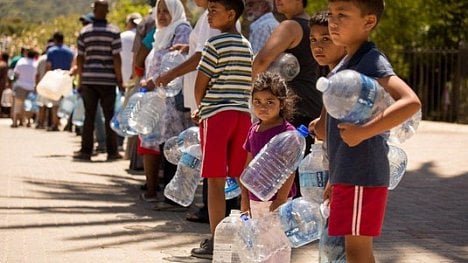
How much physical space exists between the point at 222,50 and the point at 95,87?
7923mm

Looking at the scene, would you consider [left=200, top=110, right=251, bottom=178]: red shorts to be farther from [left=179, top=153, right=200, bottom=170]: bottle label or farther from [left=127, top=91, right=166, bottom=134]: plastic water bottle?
[left=127, top=91, right=166, bottom=134]: plastic water bottle

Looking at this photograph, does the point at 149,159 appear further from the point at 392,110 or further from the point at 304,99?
the point at 392,110

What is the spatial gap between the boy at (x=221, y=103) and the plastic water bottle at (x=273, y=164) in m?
1.24

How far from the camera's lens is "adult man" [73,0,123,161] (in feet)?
50.2

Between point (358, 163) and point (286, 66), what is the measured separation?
117 inches

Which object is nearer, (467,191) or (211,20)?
(211,20)

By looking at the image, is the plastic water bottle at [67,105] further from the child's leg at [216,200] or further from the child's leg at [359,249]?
the child's leg at [359,249]

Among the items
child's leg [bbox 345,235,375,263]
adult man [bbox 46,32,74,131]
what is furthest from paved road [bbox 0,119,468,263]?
adult man [bbox 46,32,74,131]

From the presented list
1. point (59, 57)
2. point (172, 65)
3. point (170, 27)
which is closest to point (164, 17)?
point (170, 27)

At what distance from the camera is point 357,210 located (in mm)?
5070

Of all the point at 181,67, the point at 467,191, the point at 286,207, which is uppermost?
the point at 181,67

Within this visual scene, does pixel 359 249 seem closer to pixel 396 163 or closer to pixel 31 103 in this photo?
pixel 396 163

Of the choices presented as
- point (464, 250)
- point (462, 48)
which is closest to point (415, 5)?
point (462, 48)

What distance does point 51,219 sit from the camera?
9609 mm
